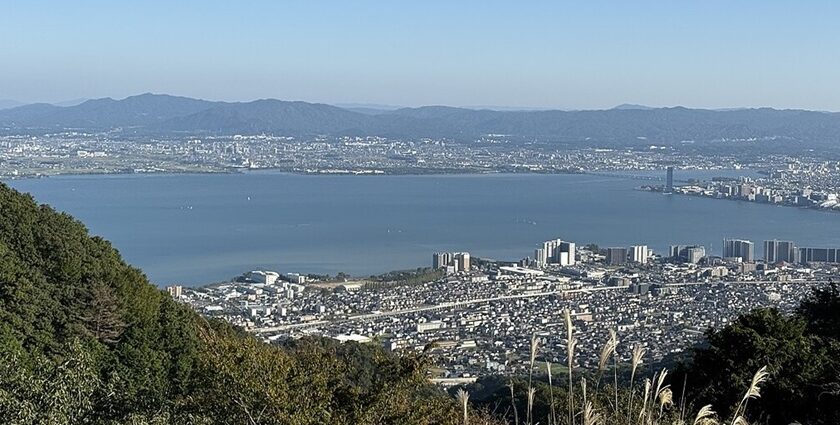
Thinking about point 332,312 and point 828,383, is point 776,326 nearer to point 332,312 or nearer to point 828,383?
point 828,383

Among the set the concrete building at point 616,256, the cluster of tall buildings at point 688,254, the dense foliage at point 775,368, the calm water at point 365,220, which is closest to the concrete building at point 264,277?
the calm water at point 365,220

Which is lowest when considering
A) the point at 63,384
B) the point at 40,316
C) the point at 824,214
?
the point at 824,214

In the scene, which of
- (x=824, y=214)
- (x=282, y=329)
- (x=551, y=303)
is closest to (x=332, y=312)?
(x=282, y=329)

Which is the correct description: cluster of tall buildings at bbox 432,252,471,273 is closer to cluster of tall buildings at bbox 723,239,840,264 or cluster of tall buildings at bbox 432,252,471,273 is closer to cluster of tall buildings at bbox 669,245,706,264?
cluster of tall buildings at bbox 669,245,706,264

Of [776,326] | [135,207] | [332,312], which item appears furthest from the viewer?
[135,207]

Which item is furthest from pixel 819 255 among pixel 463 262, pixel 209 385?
pixel 209 385

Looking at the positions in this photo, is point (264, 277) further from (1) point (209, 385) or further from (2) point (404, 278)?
(1) point (209, 385)
